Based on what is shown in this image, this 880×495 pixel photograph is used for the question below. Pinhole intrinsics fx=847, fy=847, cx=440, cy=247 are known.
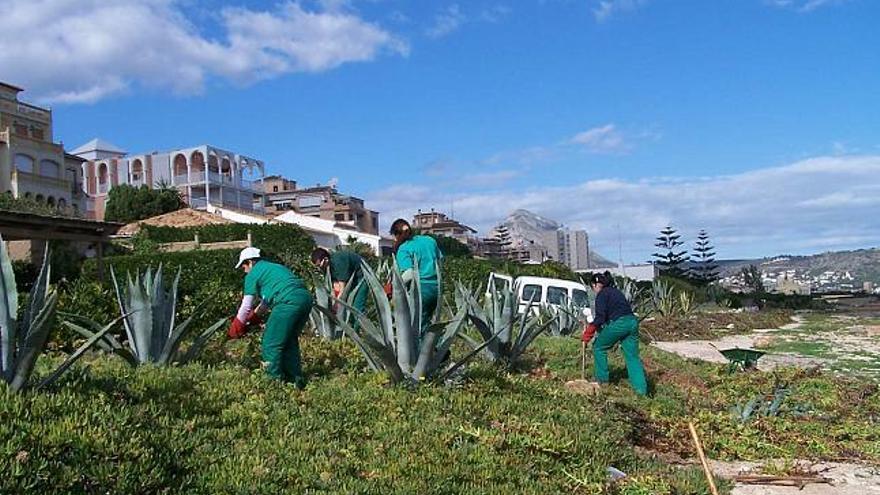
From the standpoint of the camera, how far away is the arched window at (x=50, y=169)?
51.9 metres

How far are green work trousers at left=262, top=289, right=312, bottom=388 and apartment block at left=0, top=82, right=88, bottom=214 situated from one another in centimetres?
4367

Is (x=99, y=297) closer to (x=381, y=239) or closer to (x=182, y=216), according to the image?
(x=182, y=216)

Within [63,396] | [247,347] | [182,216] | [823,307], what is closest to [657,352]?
[247,347]

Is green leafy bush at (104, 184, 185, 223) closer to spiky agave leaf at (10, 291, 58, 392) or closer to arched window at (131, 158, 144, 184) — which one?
arched window at (131, 158, 144, 184)

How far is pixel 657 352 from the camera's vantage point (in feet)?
38.6

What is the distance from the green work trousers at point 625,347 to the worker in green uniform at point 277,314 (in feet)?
11.5

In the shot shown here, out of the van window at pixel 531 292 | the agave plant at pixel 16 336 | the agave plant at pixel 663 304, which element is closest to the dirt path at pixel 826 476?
the agave plant at pixel 16 336

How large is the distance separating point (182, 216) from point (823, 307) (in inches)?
1327

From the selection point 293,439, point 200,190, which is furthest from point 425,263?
point 200,190

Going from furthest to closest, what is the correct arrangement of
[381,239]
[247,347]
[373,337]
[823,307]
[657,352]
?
[381,239] → [823,307] → [657,352] → [247,347] → [373,337]

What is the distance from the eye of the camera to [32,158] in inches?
2002

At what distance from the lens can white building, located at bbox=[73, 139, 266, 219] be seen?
7475 cm

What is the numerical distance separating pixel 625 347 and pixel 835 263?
126101 millimetres

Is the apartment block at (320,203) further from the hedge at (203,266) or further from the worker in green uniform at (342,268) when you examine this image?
the worker in green uniform at (342,268)
